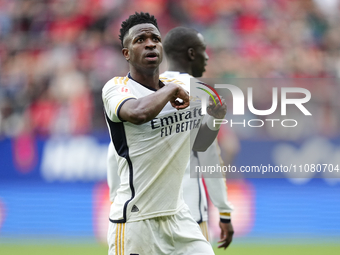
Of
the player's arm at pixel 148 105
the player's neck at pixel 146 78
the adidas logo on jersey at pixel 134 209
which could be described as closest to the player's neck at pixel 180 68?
the player's neck at pixel 146 78

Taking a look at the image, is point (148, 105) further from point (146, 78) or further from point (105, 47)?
point (105, 47)

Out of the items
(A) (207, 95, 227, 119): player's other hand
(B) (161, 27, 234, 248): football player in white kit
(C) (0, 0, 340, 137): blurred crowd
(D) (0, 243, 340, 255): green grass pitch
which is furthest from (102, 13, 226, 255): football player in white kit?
(C) (0, 0, 340, 137): blurred crowd

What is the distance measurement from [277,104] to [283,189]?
1.72m

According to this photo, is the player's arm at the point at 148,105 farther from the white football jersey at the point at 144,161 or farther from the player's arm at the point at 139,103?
the white football jersey at the point at 144,161

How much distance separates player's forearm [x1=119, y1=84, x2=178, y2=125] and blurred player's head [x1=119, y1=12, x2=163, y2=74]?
388 mm

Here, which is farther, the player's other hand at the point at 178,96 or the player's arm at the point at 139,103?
the player's other hand at the point at 178,96

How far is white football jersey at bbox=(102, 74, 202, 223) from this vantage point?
10.8 feet

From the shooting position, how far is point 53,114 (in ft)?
33.3

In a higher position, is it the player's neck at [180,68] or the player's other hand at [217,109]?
the player's neck at [180,68]

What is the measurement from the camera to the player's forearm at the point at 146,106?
119 inches

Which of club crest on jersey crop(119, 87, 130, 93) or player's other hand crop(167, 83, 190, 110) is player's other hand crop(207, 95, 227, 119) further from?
club crest on jersey crop(119, 87, 130, 93)

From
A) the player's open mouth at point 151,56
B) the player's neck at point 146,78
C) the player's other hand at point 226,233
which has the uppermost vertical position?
the player's open mouth at point 151,56

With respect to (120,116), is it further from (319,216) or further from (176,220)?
(319,216)

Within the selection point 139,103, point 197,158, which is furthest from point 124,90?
point 197,158
